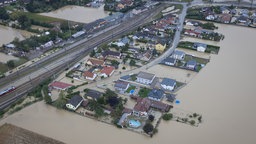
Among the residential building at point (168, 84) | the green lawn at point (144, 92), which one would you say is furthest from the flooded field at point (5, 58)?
the residential building at point (168, 84)

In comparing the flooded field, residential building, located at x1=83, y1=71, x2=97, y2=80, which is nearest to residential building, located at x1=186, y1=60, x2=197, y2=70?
residential building, located at x1=83, y1=71, x2=97, y2=80

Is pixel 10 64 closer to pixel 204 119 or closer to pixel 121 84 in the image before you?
pixel 121 84

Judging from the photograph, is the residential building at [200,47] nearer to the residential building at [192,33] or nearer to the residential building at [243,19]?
the residential building at [192,33]

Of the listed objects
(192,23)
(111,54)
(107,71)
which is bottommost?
(107,71)

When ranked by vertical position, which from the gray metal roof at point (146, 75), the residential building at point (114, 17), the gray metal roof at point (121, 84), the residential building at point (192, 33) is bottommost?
the gray metal roof at point (121, 84)

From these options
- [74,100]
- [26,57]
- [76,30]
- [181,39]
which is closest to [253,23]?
[181,39]

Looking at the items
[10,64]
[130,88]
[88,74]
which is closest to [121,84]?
[130,88]

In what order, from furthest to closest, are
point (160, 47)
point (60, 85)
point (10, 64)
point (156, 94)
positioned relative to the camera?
point (160, 47) → point (10, 64) → point (60, 85) → point (156, 94)
